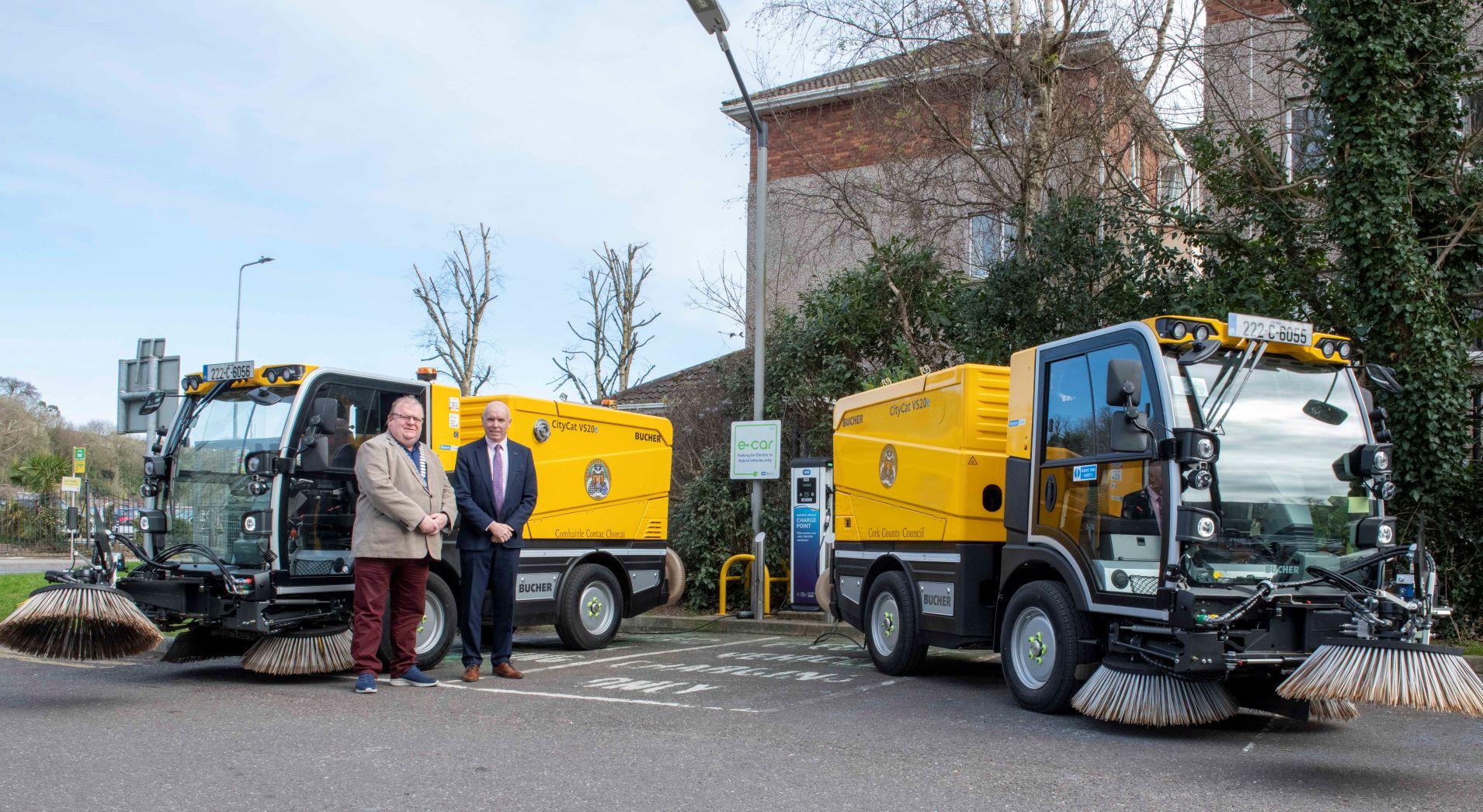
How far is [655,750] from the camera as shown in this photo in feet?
19.7

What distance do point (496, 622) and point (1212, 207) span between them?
31.2ft

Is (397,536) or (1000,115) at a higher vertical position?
(1000,115)

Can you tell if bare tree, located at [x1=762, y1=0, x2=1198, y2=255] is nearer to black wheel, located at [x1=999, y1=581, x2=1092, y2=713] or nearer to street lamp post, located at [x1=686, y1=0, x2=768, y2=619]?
street lamp post, located at [x1=686, y1=0, x2=768, y2=619]

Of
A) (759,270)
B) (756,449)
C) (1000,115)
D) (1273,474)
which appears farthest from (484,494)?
(1000,115)

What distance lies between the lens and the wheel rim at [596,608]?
11297 millimetres

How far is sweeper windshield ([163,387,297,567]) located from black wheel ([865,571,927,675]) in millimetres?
4828

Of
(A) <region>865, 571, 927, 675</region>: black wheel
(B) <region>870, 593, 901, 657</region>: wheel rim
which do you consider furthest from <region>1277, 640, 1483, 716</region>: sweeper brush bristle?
(B) <region>870, 593, 901, 657</region>: wheel rim

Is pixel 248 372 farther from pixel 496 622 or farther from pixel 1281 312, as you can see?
pixel 1281 312

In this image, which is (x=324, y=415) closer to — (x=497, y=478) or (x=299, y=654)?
(x=497, y=478)

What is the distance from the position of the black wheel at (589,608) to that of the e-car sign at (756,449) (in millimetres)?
3442

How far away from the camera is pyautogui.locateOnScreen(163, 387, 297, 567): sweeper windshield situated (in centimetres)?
869

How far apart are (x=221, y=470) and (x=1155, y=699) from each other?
262 inches

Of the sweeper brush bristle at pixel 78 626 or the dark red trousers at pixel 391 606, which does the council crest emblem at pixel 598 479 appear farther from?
the sweeper brush bristle at pixel 78 626

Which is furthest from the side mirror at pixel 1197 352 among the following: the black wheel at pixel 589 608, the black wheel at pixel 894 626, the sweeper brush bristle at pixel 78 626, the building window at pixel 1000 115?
the building window at pixel 1000 115
